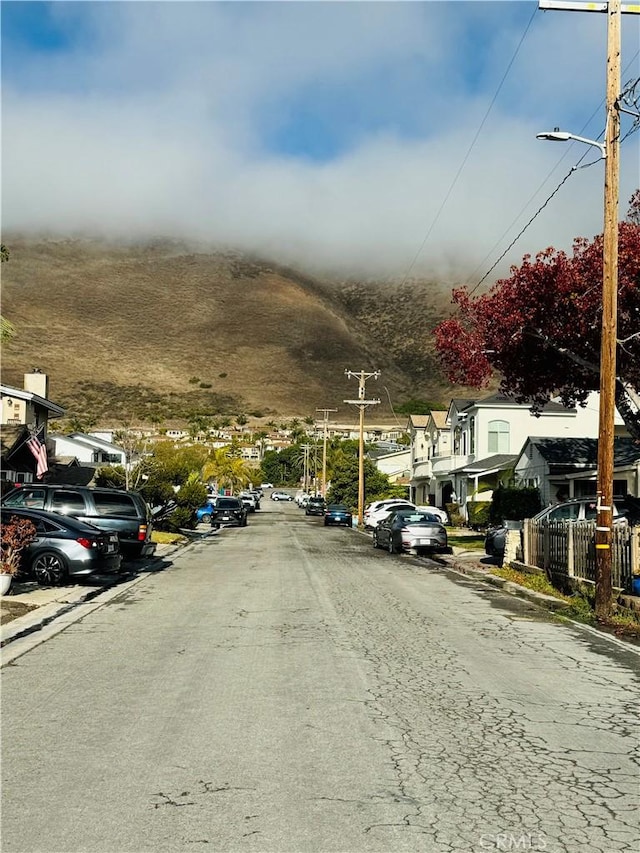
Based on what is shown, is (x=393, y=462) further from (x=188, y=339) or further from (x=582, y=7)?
(x=582, y=7)

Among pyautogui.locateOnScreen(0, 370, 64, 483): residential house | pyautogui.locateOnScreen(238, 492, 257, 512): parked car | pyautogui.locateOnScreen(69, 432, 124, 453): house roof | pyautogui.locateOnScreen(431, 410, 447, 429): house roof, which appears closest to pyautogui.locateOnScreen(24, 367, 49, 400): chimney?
pyautogui.locateOnScreen(0, 370, 64, 483): residential house

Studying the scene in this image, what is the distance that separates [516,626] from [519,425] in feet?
127

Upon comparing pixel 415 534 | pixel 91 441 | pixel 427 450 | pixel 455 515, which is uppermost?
pixel 91 441

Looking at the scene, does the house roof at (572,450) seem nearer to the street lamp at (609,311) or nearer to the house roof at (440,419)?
the house roof at (440,419)

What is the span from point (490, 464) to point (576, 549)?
32.2 m

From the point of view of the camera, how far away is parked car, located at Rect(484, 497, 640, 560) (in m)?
22.0

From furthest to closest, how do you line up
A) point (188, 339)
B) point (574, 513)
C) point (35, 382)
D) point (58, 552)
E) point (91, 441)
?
point (188, 339)
point (91, 441)
point (35, 382)
point (574, 513)
point (58, 552)

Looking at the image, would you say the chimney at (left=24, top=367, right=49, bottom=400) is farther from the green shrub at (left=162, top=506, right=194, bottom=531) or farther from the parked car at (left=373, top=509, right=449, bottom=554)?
the parked car at (left=373, top=509, right=449, bottom=554)

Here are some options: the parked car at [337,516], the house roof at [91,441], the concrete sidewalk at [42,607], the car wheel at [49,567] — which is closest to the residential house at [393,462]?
the house roof at [91,441]

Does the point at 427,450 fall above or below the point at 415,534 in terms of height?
above

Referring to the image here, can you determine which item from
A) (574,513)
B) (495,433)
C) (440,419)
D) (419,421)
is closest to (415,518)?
(574,513)

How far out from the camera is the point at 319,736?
24.0 feet

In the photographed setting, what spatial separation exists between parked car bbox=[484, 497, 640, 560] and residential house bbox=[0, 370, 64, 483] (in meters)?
18.6

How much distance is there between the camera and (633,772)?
21.5 ft
